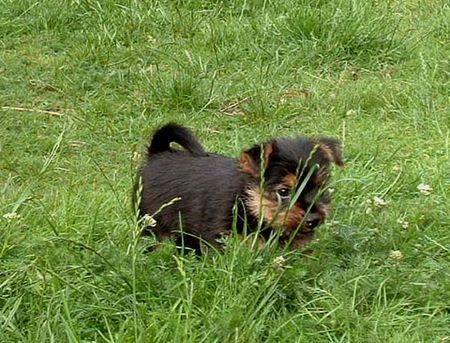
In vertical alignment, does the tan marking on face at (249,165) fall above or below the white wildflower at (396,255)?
above

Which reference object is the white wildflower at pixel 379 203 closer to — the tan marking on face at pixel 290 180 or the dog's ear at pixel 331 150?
the dog's ear at pixel 331 150

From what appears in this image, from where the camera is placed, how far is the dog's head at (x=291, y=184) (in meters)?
4.19

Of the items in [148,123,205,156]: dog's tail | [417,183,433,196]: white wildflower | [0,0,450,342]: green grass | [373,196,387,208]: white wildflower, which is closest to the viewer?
[0,0,450,342]: green grass

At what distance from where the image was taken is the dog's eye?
4301mm

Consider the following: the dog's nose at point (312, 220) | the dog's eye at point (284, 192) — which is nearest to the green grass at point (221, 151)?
the dog's nose at point (312, 220)

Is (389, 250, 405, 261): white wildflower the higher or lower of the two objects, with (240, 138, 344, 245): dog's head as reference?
lower

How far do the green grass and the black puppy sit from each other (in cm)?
17

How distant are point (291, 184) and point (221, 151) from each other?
6.57 feet

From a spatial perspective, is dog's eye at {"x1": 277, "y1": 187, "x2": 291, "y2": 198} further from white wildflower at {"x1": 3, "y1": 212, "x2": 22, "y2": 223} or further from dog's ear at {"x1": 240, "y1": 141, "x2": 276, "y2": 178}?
white wildflower at {"x1": 3, "y1": 212, "x2": 22, "y2": 223}

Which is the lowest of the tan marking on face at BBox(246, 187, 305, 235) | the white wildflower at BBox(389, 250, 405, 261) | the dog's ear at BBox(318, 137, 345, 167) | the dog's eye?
the white wildflower at BBox(389, 250, 405, 261)

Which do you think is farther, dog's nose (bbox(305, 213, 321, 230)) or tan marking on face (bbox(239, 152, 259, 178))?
tan marking on face (bbox(239, 152, 259, 178))

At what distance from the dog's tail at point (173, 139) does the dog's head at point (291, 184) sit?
0.63 metres

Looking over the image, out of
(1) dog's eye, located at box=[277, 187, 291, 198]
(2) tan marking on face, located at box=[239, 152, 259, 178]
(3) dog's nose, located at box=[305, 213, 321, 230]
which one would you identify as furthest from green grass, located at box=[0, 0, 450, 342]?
(2) tan marking on face, located at box=[239, 152, 259, 178]

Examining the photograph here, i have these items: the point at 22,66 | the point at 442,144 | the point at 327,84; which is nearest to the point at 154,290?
the point at 442,144
